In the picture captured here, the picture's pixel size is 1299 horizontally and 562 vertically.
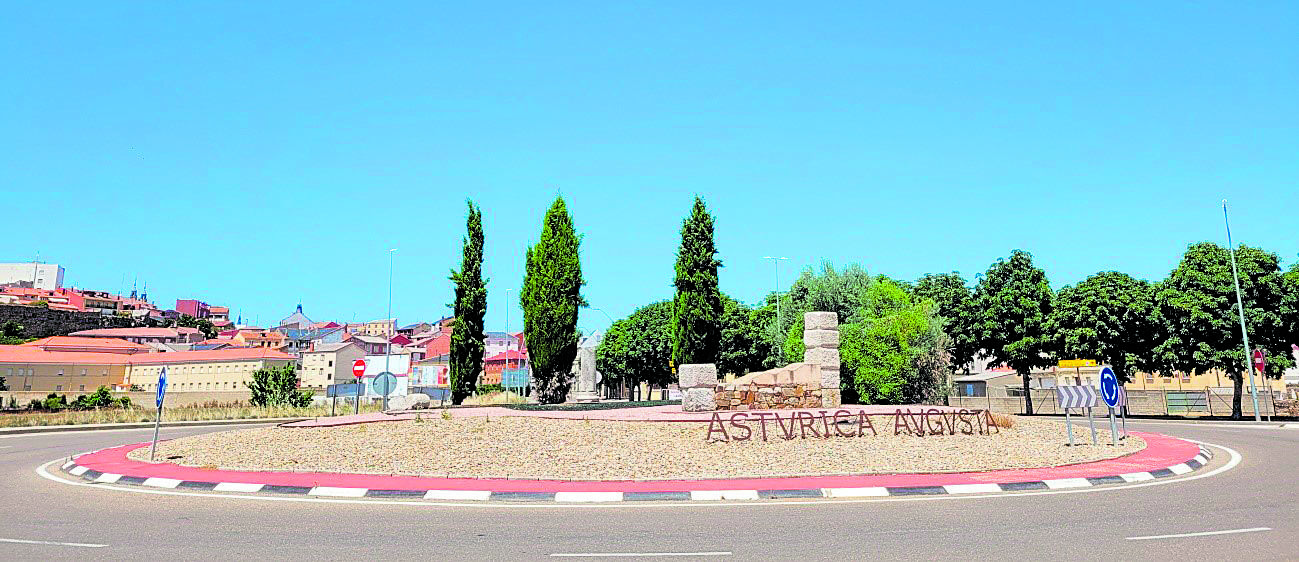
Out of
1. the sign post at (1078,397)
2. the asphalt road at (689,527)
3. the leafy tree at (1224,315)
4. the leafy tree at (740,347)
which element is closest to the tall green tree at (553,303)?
the sign post at (1078,397)

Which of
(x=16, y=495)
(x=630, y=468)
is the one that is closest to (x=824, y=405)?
(x=630, y=468)

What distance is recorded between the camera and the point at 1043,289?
4150 cm

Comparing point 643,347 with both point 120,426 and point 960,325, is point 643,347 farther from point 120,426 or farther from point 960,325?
point 120,426

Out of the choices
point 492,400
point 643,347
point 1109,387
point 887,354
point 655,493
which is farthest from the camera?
point 643,347

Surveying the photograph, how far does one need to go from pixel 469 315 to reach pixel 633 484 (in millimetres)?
26514

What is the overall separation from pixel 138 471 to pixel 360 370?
47.4 feet

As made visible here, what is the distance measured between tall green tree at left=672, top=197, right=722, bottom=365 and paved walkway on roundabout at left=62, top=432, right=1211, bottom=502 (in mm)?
22403

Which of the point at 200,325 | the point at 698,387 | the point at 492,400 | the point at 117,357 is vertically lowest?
the point at 492,400

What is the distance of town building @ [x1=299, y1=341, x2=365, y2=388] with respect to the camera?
10369 cm

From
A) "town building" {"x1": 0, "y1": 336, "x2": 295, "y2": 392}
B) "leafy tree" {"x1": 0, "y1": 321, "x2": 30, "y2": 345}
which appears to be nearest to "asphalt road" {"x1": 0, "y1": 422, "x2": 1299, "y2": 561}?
"town building" {"x1": 0, "y1": 336, "x2": 295, "y2": 392}

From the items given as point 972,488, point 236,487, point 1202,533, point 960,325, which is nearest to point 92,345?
point 960,325

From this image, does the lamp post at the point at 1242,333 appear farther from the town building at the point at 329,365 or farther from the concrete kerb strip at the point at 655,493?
the town building at the point at 329,365

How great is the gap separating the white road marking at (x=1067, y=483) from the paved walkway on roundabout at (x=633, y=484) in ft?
0.04

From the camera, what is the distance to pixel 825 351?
885 inches
